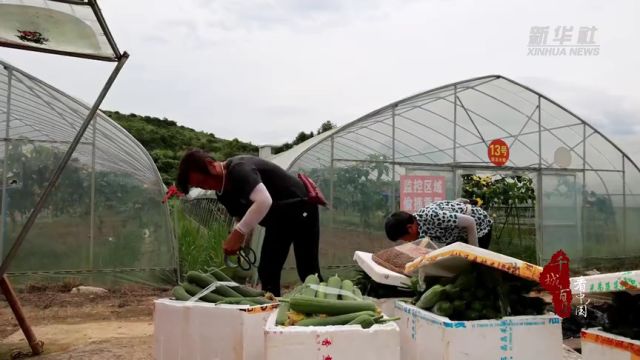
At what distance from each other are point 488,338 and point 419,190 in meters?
7.16

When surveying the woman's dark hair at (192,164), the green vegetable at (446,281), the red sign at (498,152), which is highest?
the red sign at (498,152)

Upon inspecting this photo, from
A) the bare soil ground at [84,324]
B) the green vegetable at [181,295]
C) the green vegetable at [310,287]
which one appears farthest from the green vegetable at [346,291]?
the bare soil ground at [84,324]

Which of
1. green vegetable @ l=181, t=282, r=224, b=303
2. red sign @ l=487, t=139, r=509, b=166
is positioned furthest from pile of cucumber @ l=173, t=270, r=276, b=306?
red sign @ l=487, t=139, r=509, b=166

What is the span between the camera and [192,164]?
3164 mm

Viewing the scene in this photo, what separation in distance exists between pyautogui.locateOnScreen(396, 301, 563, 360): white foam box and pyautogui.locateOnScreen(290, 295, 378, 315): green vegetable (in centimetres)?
25

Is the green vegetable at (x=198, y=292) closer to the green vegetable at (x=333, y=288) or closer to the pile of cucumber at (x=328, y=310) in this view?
the pile of cucumber at (x=328, y=310)

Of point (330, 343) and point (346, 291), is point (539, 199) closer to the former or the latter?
point (346, 291)

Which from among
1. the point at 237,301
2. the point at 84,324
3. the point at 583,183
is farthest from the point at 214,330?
the point at 583,183

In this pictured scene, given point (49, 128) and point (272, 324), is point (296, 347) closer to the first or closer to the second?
point (272, 324)

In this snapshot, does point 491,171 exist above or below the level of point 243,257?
above

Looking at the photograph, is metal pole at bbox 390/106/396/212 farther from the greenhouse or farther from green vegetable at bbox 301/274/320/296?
green vegetable at bbox 301/274/320/296

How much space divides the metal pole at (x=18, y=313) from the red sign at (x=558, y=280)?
3.44 m

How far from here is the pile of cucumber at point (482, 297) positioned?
225cm

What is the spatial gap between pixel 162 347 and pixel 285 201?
Result: 1214 mm
